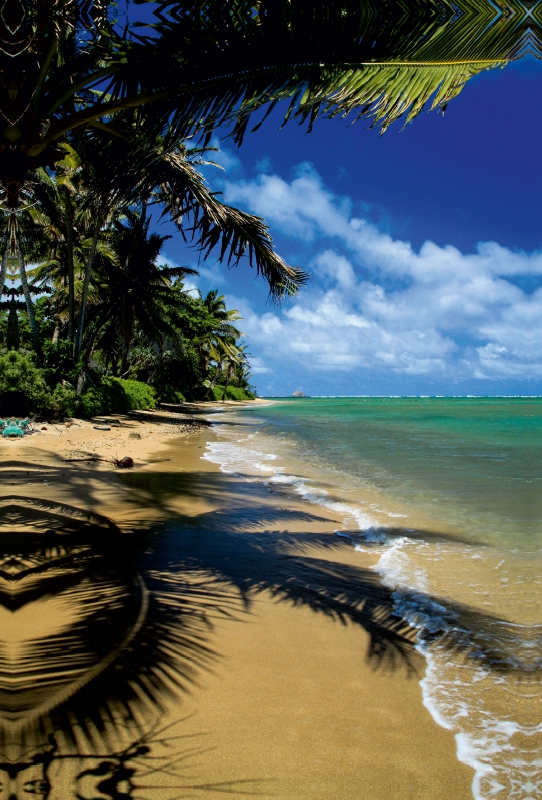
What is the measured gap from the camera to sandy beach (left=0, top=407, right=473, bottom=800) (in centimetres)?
188

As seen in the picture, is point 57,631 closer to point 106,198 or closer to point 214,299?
point 106,198

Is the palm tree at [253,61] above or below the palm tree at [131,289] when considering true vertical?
below

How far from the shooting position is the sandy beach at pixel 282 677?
1875mm

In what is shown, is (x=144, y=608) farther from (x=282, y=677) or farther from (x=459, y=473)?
(x=459, y=473)

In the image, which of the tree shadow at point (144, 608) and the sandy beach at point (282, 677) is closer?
the sandy beach at point (282, 677)

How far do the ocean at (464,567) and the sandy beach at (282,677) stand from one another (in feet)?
0.48

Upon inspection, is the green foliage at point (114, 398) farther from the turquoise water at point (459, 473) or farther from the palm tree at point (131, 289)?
the turquoise water at point (459, 473)

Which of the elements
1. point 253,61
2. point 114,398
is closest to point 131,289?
point 114,398

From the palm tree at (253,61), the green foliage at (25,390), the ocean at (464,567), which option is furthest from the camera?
the green foliage at (25,390)

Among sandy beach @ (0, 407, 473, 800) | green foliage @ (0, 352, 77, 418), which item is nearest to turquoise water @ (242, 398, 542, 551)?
sandy beach @ (0, 407, 473, 800)

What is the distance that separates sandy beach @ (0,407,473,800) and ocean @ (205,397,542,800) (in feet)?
0.48

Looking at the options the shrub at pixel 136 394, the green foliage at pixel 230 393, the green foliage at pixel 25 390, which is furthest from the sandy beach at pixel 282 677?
the green foliage at pixel 230 393

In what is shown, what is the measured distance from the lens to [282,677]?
2564 mm

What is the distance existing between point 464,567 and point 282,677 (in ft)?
8.67
